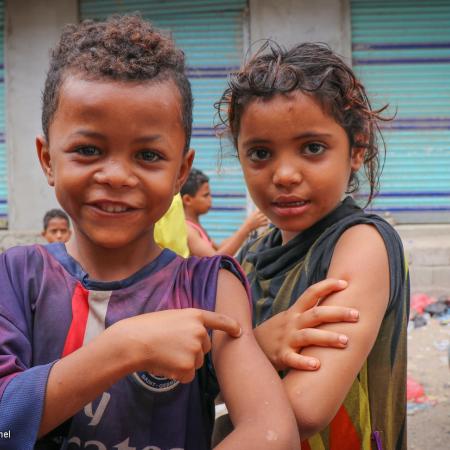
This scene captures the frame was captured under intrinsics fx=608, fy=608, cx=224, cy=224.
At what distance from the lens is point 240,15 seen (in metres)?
6.36

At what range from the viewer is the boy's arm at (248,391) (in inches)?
43.6

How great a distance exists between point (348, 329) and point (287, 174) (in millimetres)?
453

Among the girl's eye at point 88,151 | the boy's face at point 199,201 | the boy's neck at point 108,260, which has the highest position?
the girl's eye at point 88,151

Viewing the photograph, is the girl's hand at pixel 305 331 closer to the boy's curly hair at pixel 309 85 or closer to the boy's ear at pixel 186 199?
the boy's curly hair at pixel 309 85

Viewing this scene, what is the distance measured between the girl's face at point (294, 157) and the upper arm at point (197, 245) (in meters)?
2.62

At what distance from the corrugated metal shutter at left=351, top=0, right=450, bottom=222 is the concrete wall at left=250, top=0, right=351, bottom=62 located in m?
0.16

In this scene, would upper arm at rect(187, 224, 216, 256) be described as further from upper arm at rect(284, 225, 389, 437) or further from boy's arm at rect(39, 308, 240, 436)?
boy's arm at rect(39, 308, 240, 436)

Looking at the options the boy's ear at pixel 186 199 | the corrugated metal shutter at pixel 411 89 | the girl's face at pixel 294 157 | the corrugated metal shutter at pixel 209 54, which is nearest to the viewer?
the girl's face at pixel 294 157

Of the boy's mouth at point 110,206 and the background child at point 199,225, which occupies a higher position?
the boy's mouth at point 110,206

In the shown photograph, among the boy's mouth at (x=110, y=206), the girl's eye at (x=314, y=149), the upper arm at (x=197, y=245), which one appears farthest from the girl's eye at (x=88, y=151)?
the upper arm at (x=197, y=245)

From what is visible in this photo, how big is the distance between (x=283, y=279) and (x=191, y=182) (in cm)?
362

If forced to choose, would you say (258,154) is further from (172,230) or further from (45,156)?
(172,230)

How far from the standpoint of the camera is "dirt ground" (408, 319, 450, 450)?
135 inches

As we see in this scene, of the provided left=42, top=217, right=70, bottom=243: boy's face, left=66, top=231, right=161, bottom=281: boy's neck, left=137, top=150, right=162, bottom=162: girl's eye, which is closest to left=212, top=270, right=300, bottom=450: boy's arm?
left=66, top=231, right=161, bottom=281: boy's neck
